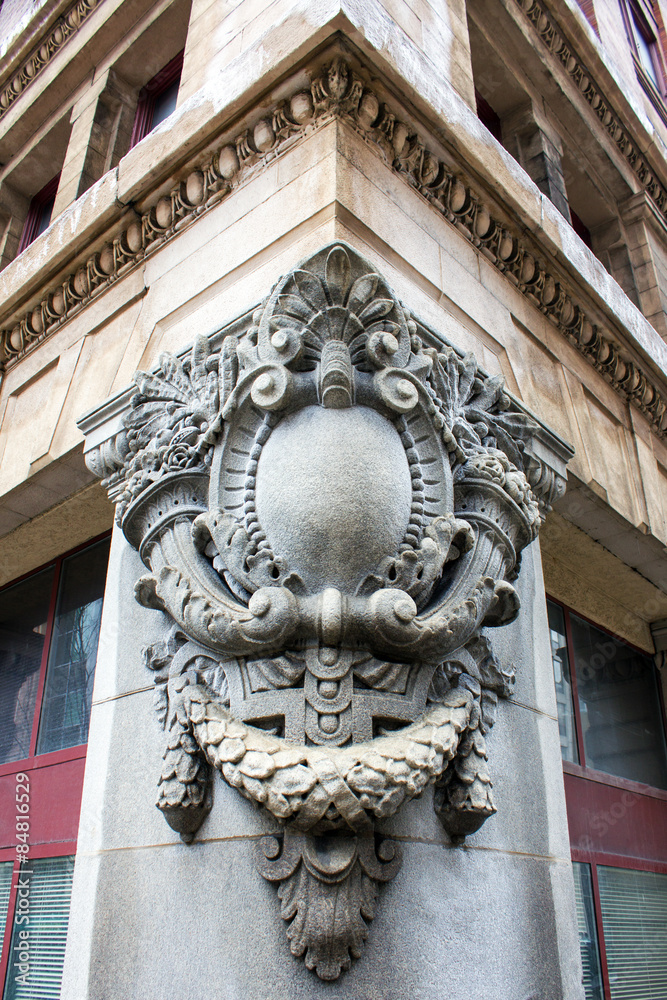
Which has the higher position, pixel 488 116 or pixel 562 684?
pixel 488 116

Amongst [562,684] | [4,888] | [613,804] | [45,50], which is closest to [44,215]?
[45,50]

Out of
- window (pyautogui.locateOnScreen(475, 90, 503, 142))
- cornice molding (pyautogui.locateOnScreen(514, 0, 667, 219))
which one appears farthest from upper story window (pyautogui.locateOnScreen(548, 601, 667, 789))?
cornice molding (pyautogui.locateOnScreen(514, 0, 667, 219))

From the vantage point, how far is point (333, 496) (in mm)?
2516

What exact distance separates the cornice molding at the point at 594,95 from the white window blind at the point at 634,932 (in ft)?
22.6

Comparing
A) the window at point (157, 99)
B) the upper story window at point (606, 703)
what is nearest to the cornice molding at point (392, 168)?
the upper story window at point (606, 703)

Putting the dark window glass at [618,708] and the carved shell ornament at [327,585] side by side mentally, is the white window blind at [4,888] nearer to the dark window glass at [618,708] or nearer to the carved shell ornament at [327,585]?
the carved shell ornament at [327,585]

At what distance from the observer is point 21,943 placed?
4363 mm

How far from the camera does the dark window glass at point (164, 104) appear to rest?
245 inches

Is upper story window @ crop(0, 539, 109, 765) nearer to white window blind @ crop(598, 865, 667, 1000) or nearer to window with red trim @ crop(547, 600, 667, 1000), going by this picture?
window with red trim @ crop(547, 600, 667, 1000)

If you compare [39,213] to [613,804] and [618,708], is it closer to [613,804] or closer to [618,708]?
[618,708]

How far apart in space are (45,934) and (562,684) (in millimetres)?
4053

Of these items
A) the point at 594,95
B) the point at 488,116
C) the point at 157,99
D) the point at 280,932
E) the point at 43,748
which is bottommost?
the point at 280,932

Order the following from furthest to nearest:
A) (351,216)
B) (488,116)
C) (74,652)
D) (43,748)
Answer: (488,116) → (74,652) → (43,748) → (351,216)

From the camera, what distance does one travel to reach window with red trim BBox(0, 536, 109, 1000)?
430 cm
